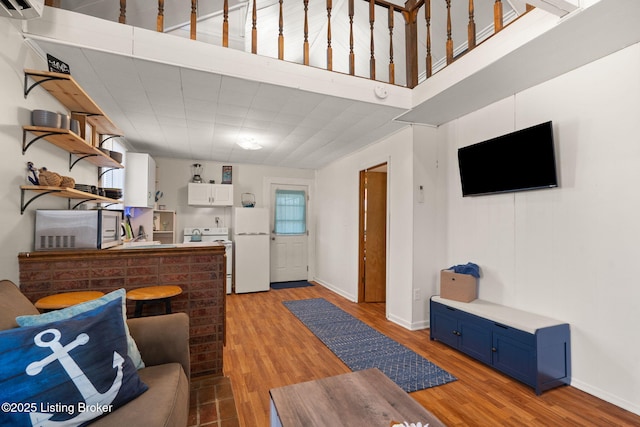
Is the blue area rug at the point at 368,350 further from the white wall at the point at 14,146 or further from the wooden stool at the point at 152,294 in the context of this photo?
the white wall at the point at 14,146

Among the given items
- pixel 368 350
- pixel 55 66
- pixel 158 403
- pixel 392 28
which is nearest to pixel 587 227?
pixel 368 350

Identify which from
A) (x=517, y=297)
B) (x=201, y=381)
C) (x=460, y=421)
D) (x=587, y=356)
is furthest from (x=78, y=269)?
(x=587, y=356)

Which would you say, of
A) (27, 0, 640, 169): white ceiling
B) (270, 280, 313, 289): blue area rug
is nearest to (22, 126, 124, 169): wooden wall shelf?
(27, 0, 640, 169): white ceiling

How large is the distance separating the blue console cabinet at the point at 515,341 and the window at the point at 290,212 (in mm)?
3868

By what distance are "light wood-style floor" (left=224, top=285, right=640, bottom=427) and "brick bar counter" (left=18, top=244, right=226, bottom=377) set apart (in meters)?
0.39

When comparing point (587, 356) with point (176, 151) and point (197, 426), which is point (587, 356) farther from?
point (176, 151)

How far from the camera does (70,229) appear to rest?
205 centimetres

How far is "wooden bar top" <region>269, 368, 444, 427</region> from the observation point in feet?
3.91

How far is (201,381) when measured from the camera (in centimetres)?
227

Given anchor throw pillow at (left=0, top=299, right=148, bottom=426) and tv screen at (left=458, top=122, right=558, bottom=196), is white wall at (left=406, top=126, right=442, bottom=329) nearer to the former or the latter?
tv screen at (left=458, top=122, right=558, bottom=196)

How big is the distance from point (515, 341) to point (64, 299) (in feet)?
10.6

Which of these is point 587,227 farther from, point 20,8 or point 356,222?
point 20,8

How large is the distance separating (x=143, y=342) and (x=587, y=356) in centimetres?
306

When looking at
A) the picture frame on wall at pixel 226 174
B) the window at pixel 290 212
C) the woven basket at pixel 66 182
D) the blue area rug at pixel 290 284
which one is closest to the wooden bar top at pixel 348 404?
the woven basket at pixel 66 182
